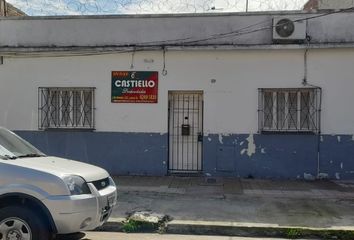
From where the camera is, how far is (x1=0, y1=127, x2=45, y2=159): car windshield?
645cm

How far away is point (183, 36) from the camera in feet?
42.2

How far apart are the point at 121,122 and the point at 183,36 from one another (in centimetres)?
276

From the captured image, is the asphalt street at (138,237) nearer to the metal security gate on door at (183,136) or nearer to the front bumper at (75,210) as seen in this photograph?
the front bumper at (75,210)

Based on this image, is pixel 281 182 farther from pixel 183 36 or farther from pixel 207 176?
pixel 183 36

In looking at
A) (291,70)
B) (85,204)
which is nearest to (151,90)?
(291,70)

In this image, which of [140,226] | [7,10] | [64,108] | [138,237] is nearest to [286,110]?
[64,108]

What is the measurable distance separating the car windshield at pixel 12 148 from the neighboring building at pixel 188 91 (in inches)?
234

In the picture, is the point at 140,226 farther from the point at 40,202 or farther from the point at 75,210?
the point at 40,202

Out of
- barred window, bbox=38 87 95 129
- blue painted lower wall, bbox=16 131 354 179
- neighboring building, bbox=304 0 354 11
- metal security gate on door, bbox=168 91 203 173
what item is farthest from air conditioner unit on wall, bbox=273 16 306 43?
barred window, bbox=38 87 95 129

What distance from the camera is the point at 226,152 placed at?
1279 cm

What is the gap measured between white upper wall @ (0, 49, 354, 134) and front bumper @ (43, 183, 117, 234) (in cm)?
677

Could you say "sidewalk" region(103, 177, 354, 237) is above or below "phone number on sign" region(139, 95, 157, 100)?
below

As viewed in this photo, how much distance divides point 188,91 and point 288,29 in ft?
9.71

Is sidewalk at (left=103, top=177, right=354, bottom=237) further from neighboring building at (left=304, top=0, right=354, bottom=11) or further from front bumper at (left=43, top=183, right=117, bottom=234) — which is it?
neighboring building at (left=304, top=0, right=354, bottom=11)
